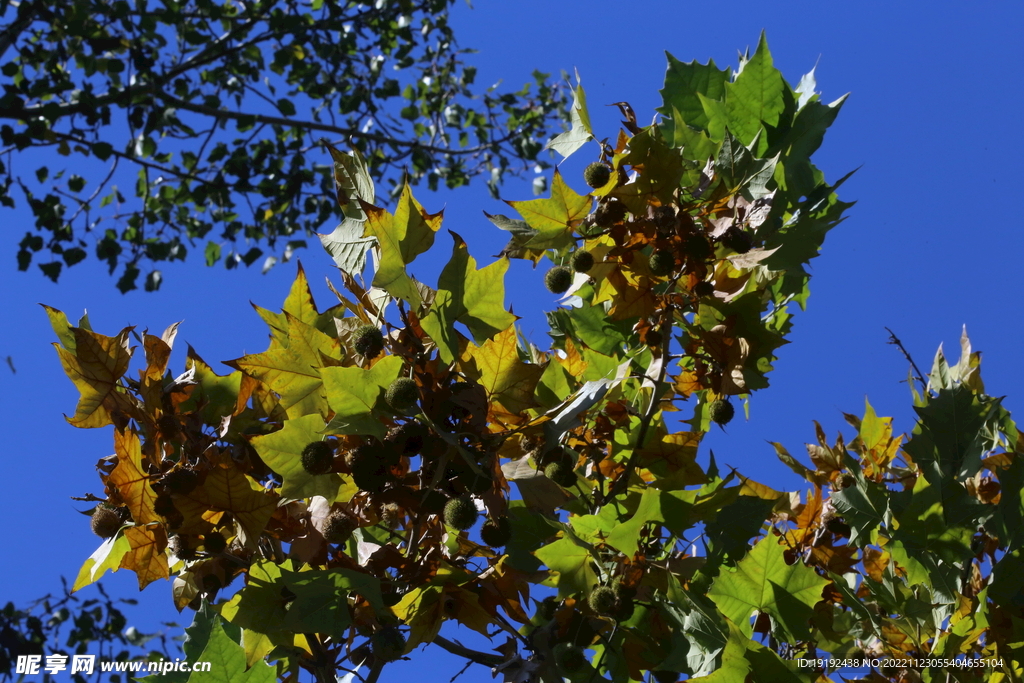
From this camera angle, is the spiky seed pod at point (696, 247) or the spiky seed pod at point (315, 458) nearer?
the spiky seed pod at point (315, 458)

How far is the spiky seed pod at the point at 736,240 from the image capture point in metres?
1.65

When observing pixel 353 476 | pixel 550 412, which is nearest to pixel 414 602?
pixel 353 476

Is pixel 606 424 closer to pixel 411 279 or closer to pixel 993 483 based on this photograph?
pixel 411 279

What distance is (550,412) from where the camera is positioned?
126 centimetres

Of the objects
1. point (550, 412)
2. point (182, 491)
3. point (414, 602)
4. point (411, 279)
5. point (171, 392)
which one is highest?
point (171, 392)

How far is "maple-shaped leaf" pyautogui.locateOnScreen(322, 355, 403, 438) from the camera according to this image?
3.78ft

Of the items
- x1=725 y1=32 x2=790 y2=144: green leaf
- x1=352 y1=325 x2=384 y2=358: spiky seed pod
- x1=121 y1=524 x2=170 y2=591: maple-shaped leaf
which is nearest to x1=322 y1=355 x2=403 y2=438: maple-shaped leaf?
x1=352 y1=325 x2=384 y2=358: spiky seed pod

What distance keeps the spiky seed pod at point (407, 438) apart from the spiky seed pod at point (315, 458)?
97 mm

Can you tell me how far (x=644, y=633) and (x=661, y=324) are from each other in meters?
0.67

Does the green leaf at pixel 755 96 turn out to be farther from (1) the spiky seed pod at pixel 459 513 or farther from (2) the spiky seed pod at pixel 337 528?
(2) the spiky seed pod at pixel 337 528

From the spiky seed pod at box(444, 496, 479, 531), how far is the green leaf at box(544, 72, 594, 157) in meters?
0.96

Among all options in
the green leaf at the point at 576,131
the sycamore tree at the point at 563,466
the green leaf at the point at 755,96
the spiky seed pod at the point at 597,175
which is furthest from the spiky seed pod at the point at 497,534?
the green leaf at the point at 755,96

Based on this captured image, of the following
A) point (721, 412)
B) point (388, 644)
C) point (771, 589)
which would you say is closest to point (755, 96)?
point (721, 412)

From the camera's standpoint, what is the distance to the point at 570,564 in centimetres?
140
